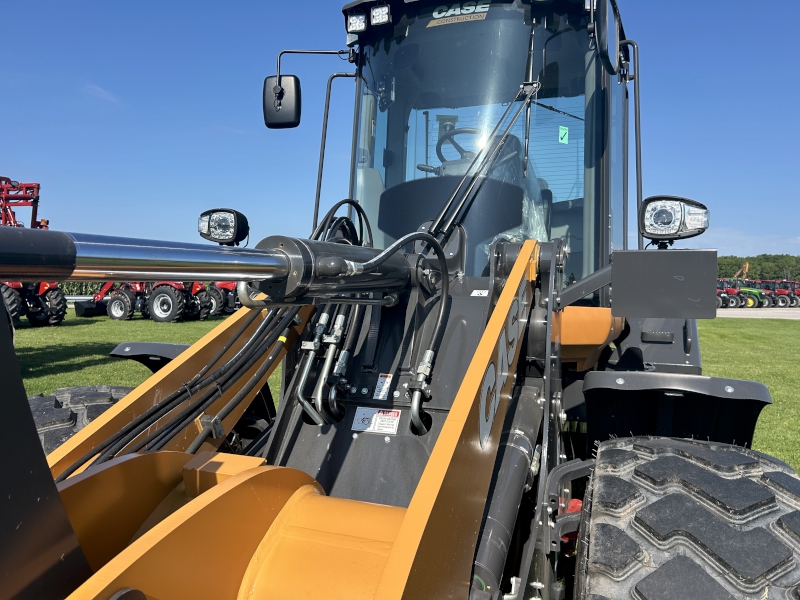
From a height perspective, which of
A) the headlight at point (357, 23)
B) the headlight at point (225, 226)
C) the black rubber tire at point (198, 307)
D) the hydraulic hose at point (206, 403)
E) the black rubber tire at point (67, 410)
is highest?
the headlight at point (357, 23)

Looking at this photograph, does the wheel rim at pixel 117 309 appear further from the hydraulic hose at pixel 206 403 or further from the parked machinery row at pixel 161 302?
the hydraulic hose at pixel 206 403

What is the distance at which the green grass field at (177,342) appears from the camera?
8086 millimetres

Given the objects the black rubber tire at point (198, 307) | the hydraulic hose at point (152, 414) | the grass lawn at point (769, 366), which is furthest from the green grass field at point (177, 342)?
the hydraulic hose at point (152, 414)

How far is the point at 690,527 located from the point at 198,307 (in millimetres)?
22013

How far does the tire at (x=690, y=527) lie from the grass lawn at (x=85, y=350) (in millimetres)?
7241

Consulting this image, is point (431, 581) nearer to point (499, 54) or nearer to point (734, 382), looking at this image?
point (734, 382)

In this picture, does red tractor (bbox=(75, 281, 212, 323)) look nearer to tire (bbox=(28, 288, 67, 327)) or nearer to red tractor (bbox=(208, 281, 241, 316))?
red tractor (bbox=(208, 281, 241, 316))

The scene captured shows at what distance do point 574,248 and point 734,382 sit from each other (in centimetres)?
116

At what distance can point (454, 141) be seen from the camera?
3.37 m

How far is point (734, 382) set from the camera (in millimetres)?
2512

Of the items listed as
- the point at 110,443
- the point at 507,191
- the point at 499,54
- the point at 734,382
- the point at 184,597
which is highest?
the point at 499,54

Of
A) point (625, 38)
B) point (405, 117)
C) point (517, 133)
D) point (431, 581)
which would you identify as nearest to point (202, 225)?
point (405, 117)

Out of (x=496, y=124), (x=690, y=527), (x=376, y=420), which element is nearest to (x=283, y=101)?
(x=496, y=124)

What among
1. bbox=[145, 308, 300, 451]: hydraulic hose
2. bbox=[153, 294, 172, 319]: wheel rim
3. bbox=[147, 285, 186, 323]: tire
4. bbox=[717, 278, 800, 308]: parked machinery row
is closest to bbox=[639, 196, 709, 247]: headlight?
bbox=[145, 308, 300, 451]: hydraulic hose
